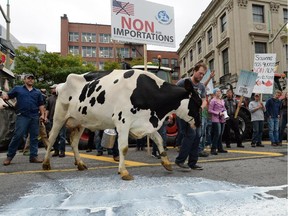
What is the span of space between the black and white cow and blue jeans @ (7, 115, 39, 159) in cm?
124

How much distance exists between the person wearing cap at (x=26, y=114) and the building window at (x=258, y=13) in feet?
101

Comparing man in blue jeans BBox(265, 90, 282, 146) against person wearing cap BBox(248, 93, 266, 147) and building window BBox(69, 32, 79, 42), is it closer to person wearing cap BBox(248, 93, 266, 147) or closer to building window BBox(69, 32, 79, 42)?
person wearing cap BBox(248, 93, 266, 147)

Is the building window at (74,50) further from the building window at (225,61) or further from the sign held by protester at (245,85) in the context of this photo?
the sign held by protester at (245,85)

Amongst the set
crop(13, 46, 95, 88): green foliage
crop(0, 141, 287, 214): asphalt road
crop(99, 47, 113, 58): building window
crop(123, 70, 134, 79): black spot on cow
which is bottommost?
crop(0, 141, 287, 214): asphalt road

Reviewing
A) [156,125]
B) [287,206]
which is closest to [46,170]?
[156,125]

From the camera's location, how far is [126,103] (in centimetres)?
432

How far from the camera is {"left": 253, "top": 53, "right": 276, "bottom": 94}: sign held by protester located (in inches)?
403

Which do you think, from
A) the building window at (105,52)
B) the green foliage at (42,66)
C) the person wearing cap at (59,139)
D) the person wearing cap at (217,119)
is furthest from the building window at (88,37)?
the person wearing cap at (217,119)

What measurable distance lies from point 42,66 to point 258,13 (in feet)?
82.6

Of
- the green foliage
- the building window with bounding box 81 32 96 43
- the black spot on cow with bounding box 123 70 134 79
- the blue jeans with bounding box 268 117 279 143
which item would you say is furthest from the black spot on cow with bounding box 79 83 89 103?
the building window with bounding box 81 32 96 43

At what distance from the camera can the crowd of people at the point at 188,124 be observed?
5012 millimetres

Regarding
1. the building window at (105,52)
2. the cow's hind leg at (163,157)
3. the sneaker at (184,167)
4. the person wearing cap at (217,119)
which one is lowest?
the sneaker at (184,167)

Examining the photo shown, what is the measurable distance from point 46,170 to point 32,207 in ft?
7.49

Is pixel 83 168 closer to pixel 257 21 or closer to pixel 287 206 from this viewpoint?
pixel 287 206
